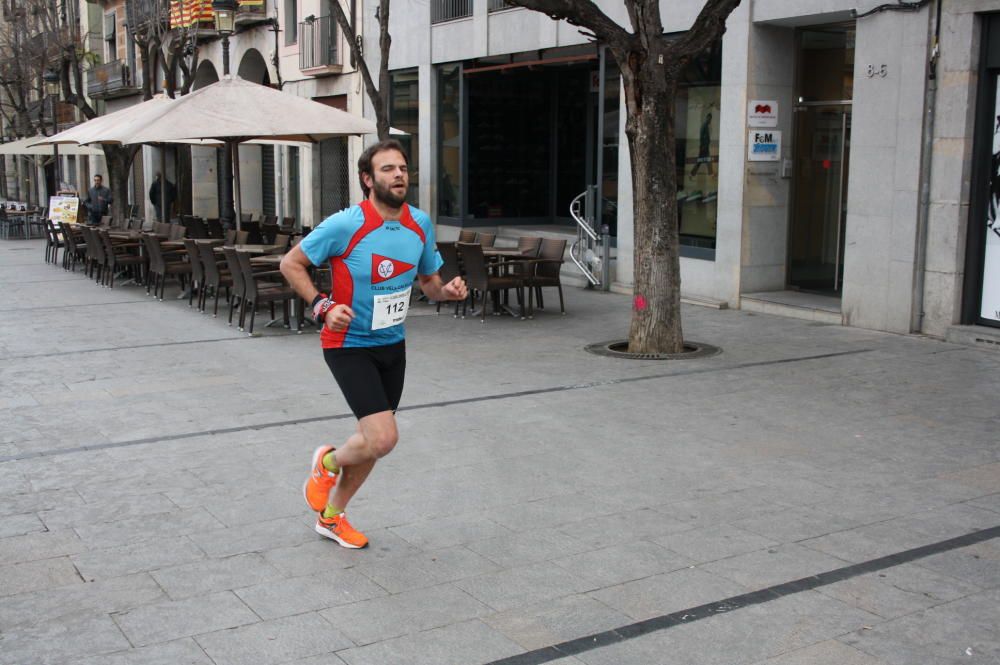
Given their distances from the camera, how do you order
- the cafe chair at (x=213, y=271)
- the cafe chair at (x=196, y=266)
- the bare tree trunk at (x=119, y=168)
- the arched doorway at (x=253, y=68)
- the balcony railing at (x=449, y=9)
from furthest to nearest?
the arched doorway at (x=253, y=68), the bare tree trunk at (x=119, y=168), the balcony railing at (x=449, y=9), the cafe chair at (x=196, y=266), the cafe chair at (x=213, y=271)

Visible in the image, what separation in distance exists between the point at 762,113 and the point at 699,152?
1405mm

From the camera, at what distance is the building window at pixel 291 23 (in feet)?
90.9

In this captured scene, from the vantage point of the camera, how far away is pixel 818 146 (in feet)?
46.1

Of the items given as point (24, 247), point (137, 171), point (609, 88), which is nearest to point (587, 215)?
point (609, 88)

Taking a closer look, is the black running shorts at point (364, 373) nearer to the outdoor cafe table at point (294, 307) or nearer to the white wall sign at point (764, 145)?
the outdoor cafe table at point (294, 307)

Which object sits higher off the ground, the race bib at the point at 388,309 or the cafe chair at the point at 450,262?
the race bib at the point at 388,309

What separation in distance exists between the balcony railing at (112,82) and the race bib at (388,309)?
3672 cm

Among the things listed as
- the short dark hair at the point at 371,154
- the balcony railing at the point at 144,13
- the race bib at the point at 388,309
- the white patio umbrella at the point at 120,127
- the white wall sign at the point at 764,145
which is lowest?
the race bib at the point at 388,309

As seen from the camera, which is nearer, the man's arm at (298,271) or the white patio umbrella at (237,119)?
the man's arm at (298,271)

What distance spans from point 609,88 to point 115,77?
27.8 m

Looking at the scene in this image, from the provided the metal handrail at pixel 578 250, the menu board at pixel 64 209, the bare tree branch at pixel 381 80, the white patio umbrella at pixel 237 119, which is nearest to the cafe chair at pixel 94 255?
the white patio umbrella at pixel 237 119

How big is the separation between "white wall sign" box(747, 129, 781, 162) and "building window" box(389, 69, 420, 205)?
9.89 meters

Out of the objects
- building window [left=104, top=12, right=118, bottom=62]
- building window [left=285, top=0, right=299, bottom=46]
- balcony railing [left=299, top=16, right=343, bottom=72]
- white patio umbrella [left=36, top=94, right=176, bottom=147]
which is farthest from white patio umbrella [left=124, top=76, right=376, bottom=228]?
building window [left=104, top=12, right=118, bottom=62]

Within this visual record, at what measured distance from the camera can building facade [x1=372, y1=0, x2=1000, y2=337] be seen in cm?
1116
